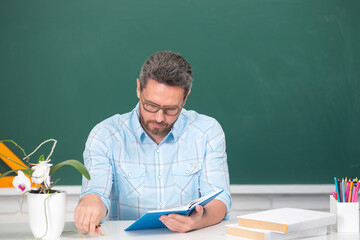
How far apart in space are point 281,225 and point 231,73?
1369mm

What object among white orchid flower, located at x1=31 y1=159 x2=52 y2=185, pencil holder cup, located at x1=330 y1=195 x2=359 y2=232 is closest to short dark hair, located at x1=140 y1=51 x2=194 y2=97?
white orchid flower, located at x1=31 y1=159 x2=52 y2=185

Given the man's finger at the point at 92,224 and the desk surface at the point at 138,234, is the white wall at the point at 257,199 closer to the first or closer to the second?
the desk surface at the point at 138,234

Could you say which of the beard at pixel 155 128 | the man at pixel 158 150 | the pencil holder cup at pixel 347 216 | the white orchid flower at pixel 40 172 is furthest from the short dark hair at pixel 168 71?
the pencil holder cup at pixel 347 216

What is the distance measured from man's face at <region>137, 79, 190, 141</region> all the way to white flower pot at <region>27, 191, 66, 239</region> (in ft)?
1.83

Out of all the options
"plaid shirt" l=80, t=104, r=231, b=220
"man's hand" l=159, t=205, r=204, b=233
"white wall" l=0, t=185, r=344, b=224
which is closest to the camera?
"man's hand" l=159, t=205, r=204, b=233

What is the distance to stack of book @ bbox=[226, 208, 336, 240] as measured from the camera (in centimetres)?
124

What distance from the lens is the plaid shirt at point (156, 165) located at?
6.05ft

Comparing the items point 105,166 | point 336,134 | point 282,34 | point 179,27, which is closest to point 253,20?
point 282,34

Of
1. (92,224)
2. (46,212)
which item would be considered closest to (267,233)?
(92,224)

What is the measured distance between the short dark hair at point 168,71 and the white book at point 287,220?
62cm

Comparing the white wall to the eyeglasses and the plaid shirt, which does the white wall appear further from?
the eyeglasses

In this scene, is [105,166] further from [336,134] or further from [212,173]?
[336,134]

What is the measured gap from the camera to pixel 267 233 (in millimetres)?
1232

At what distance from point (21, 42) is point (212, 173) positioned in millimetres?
1322
